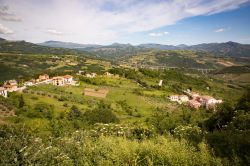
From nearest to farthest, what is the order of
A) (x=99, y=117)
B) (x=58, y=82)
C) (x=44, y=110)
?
(x=99, y=117) → (x=44, y=110) → (x=58, y=82)

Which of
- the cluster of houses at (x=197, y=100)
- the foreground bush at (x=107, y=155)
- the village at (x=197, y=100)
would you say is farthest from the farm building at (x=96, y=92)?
the foreground bush at (x=107, y=155)

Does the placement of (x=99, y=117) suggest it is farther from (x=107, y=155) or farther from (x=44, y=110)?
(x=107, y=155)

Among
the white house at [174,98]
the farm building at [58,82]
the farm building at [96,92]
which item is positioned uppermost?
the farm building at [58,82]

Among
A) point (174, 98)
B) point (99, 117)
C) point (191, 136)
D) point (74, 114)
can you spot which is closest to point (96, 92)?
point (74, 114)

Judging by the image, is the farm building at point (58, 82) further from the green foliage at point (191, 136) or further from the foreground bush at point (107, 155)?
the foreground bush at point (107, 155)

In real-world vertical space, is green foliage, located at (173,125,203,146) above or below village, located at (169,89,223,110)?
above

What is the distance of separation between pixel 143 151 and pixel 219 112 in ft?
107

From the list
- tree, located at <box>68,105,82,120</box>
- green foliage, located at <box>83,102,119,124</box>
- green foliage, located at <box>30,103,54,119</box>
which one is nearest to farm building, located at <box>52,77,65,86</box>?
green foliage, located at <box>30,103,54,119</box>

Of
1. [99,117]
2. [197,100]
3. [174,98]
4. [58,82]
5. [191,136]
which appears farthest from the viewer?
[197,100]

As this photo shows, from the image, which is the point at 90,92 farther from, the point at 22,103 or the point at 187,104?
the point at 187,104

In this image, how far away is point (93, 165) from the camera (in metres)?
9.27

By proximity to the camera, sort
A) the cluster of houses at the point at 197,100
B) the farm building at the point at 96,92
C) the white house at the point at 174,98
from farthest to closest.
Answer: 1. the white house at the point at 174,98
2. the cluster of houses at the point at 197,100
3. the farm building at the point at 96,92

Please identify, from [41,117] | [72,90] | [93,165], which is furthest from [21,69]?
[93,165]

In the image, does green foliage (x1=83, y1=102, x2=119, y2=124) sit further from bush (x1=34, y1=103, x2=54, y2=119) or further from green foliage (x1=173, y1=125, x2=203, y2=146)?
green foliage (x1=173, y1=125, x2=203, y2=146)
